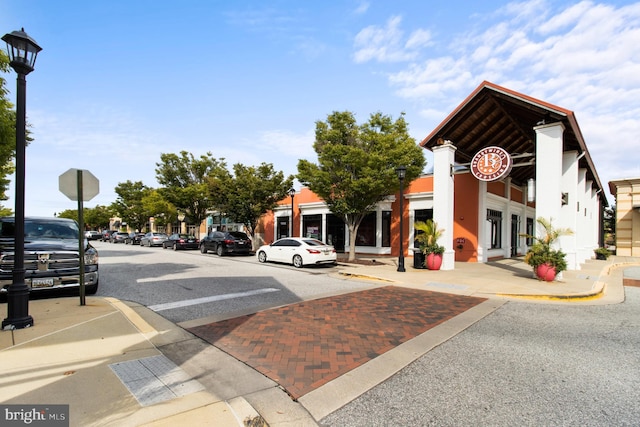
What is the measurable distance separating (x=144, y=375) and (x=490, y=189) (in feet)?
60.1

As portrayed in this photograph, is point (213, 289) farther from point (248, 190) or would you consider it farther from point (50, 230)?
point (248, 190)

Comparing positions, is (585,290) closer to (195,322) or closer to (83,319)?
(195,322)

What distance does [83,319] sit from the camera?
5.54 meters

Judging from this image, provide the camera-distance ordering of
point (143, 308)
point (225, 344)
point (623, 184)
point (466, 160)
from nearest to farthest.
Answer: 1. point (225, 344)
2. point (143, 308)
3. point (466, 160)
4. point (623, 184)

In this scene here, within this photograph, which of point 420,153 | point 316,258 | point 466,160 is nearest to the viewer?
point 316,258

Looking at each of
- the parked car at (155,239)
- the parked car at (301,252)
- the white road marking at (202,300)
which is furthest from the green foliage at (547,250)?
the parked car at (155,239)

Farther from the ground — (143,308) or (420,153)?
(420,153)

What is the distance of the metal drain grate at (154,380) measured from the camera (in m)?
3.15

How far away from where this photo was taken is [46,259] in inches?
276

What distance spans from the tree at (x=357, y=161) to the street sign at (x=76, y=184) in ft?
32.3

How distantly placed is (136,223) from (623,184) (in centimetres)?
5854

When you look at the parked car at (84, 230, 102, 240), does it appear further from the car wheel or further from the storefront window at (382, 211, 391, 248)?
the storefront window at (382, 211, 391, 248)

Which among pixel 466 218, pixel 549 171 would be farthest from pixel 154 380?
pixel 466 218

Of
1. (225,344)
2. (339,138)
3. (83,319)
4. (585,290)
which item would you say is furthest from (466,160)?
(83,319)
